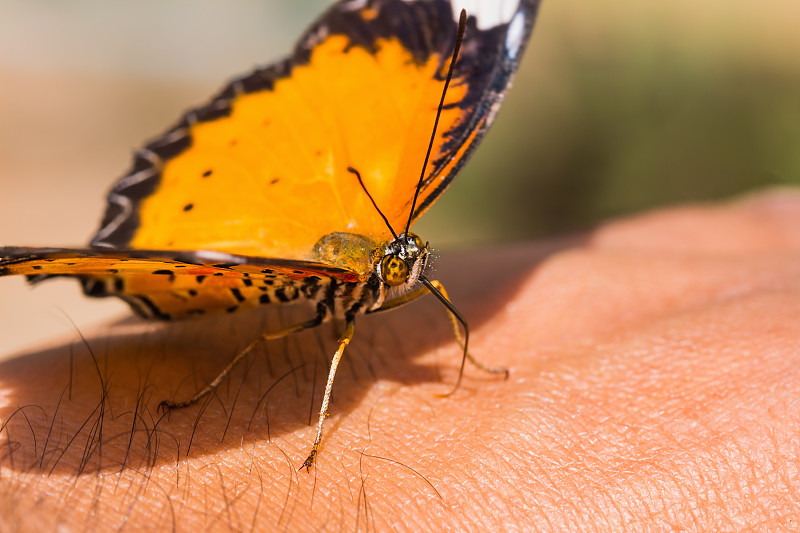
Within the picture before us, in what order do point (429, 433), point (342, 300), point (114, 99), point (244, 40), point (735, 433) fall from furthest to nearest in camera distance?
point (244, 40), point (114, 99), point (342, 300), point (429, 433), point (735, 433)

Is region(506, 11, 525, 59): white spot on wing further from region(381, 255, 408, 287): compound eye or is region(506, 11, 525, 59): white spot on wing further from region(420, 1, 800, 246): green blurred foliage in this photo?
region(420, 1, 800, 246): green blurred foliage

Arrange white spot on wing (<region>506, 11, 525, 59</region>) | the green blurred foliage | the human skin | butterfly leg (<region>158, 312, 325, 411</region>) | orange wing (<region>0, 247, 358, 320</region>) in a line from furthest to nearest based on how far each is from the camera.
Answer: the green blurred foliage, white spot on wing (<region>506, 11, 525, 59</region>), butterfly leg (<region>158, 312, 325, 411</region>), orange wing (<region>0, 247, 358, 320</region>), the human skin

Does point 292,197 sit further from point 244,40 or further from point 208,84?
point 244,40

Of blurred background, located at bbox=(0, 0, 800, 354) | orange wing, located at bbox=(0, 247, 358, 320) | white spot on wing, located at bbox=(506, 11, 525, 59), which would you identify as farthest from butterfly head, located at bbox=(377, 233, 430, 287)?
blurred background, located at bbox=(0, 0, 800, 354)

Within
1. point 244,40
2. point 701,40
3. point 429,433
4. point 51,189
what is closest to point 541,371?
point 429,433

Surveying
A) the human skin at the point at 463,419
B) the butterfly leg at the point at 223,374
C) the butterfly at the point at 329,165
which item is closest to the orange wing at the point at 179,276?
the butterfly at the point at 329,165

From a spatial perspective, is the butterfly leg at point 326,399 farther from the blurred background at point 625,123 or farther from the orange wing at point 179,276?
the blurred background at point 625,123
